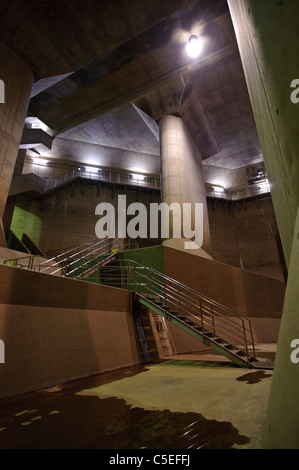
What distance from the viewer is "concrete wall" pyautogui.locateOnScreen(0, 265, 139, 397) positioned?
12.3ft

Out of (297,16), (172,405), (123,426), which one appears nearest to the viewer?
(297,16)

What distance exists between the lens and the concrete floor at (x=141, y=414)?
2092 millimetres

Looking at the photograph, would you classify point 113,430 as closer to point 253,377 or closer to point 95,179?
point 253,377

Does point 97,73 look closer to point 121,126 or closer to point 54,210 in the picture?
point 121,126

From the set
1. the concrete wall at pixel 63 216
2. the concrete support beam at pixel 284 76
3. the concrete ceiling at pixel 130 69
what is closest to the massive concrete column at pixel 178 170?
the concrete ceiling at pixel 130 69

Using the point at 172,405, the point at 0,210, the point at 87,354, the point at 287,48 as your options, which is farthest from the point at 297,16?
the point at 0,210

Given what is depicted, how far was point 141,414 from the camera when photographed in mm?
2771

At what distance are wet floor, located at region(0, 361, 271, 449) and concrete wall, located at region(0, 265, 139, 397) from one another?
29 centimetres

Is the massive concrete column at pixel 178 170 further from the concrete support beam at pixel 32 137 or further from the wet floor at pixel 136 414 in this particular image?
the wet floor at pixel 136 414

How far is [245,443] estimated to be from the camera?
1.95 m

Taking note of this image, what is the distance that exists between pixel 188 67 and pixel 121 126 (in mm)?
7167
